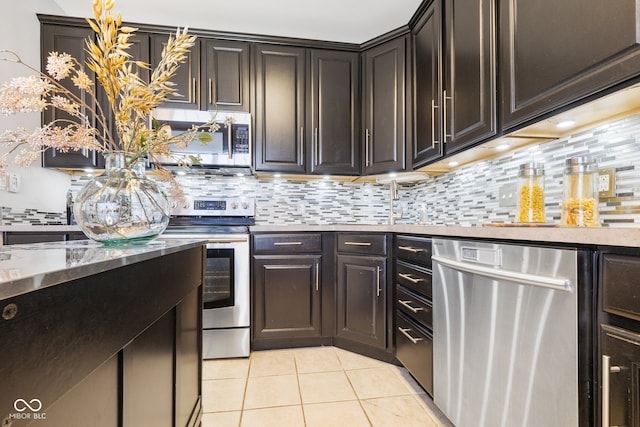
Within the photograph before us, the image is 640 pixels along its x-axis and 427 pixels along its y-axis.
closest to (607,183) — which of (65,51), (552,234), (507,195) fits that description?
(507,195)

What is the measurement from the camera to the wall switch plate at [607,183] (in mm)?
1192

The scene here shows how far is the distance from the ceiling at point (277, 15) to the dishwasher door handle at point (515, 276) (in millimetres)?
1949

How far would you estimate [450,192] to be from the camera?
2293 millimetres

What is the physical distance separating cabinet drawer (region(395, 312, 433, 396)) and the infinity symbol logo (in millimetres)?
1479

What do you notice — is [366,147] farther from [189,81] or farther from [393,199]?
[189,81]

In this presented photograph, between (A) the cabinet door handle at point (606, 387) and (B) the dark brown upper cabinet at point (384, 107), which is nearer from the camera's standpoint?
(A) the cabinet door handle at point (606, 387)

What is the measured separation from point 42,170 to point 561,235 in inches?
119

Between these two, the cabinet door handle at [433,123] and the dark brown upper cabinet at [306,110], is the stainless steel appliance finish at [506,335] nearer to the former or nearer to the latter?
the cabinet door handle at [433,123]

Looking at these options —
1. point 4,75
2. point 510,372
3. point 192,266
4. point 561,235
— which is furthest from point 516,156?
point 4,75

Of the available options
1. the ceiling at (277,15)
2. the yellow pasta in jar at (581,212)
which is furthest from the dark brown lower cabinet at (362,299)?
A: the ceiling at (277,15)

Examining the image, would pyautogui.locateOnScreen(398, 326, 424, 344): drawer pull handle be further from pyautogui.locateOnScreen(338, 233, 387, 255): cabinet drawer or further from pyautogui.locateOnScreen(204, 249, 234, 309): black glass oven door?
pyautogui.locateOnScreen(204, 249, 234, 309): black glass oven door

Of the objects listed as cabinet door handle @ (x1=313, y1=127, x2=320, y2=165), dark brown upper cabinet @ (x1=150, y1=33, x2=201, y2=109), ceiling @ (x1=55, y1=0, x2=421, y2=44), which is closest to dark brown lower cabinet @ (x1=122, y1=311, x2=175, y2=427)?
cabinet door handle @ (x1=313, y1=127, x2=320, y2=165)

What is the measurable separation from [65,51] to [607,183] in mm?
3380

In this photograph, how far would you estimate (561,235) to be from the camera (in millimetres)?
820
